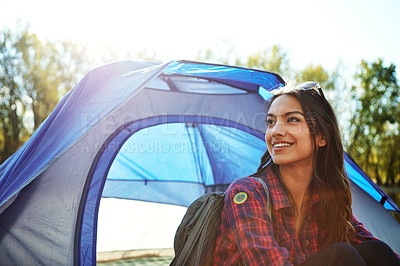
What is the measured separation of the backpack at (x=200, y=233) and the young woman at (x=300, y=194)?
3 centimetres

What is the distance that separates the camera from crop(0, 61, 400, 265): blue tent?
6.02ft

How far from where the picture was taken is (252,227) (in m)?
1.15

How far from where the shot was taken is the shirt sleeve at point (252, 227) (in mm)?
1084

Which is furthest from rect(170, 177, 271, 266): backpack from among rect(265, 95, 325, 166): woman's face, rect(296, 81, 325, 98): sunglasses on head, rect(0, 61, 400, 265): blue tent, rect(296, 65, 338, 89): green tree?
rect(296, 65, 338, 89): green tree

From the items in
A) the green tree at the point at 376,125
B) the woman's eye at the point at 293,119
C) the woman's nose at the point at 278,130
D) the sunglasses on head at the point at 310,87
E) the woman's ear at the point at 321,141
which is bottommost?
the green tree at the point at 376,125

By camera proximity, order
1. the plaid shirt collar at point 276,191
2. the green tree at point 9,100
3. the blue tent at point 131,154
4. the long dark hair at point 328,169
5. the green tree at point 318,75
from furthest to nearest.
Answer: the green tree at point 318,75 → the green tree at point 9,100 → the blue tent at point 131,154 → the long dark hair at point 328,169 → the plaid shirt collar at point 276,191

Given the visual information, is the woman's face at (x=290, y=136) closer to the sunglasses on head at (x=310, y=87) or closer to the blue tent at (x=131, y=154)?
the sunglasses on head at (x=310, y=87)

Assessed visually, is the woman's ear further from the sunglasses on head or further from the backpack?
the backpack

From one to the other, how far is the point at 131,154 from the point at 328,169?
1.95 m

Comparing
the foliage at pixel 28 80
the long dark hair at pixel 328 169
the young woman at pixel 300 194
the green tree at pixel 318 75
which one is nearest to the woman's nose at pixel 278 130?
the young woman at pixel 300 194

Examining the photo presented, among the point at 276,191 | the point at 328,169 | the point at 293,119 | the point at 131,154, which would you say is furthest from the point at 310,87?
the point at 131,154

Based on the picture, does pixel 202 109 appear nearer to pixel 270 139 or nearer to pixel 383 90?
pixel 270 139

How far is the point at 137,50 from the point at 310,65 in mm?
9094

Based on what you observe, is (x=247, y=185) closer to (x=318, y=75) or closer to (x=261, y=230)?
(x=261, y=230)
